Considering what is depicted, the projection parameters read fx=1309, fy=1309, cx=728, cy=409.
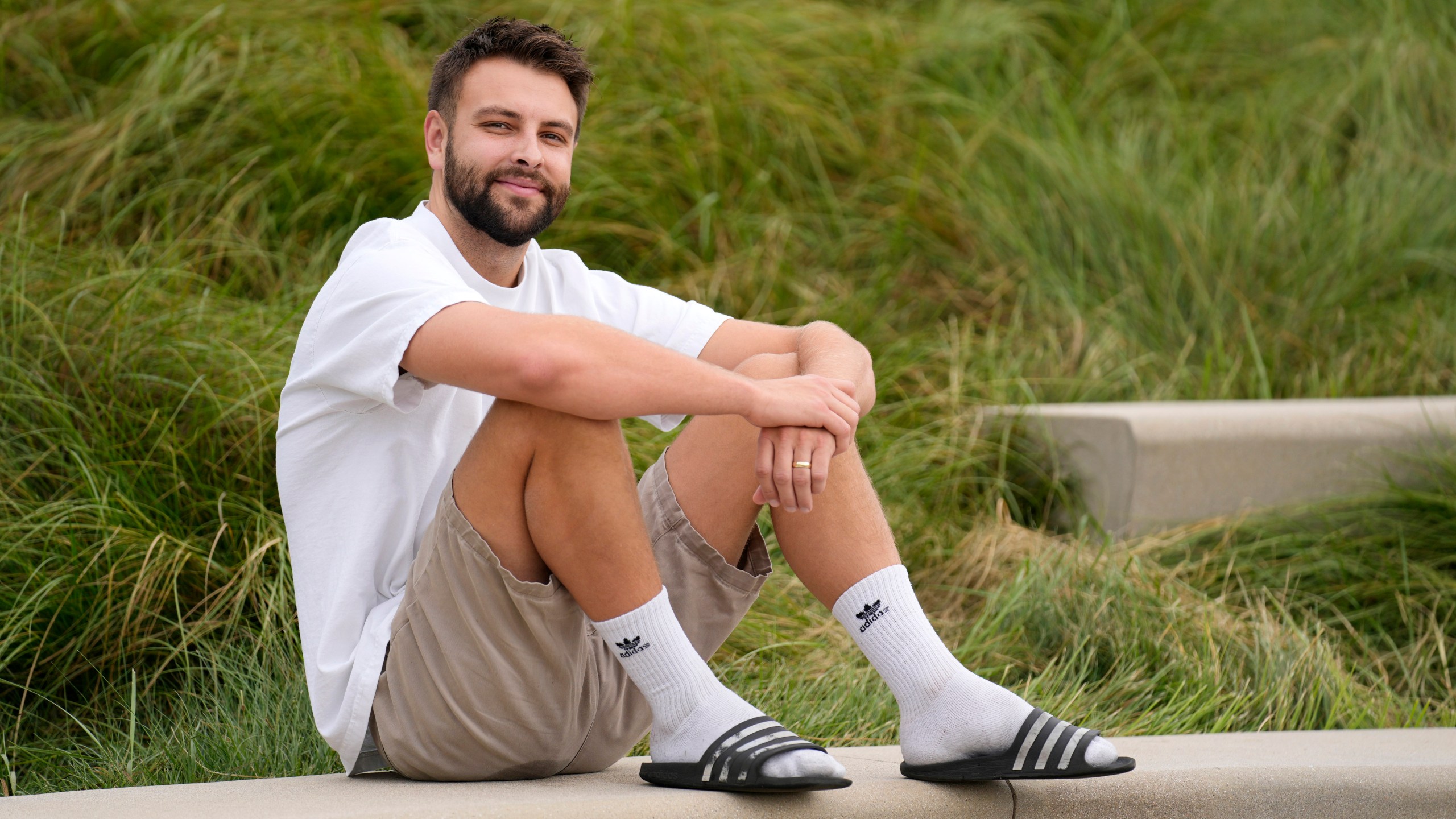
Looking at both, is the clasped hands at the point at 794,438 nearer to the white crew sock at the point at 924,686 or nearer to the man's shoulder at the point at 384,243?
the white crew sock at the point at 924,686

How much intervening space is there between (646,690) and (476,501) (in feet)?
1.16

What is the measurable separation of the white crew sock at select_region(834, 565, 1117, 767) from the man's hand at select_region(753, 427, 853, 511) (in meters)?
0.19

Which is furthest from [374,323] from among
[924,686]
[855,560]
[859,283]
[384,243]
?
[859,283]

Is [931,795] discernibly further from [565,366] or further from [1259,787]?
[565,366]

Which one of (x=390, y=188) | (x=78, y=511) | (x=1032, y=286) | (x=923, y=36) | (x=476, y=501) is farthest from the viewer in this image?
(x=923, y=36)

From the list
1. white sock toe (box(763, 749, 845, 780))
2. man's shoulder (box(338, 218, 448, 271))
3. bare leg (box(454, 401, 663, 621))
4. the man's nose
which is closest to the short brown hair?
the man's nose

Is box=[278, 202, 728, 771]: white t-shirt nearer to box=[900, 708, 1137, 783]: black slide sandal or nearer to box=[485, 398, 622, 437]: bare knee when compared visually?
box=[485, 398, 622, 437]: bare knee

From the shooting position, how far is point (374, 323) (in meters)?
1.78

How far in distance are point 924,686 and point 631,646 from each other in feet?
1.38

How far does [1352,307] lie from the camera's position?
168 inches

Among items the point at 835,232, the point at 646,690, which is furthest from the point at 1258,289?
the point at 646,690

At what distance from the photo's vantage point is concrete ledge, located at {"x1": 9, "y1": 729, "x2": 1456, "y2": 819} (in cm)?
168

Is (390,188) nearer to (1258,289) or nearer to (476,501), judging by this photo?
(476,501)

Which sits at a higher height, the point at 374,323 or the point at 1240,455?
the point at 374,323
